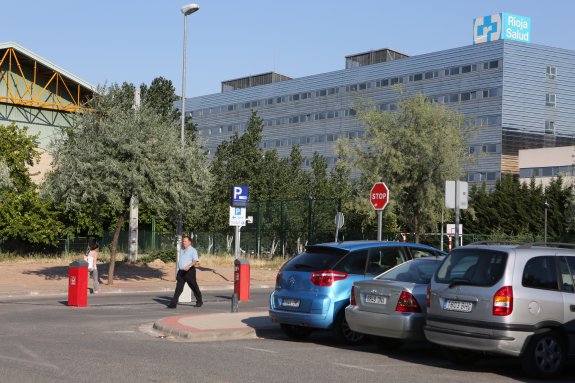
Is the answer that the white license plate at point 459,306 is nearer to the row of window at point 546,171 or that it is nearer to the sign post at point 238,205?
the sign post at point 238,205

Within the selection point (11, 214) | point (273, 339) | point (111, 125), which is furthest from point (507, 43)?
point (273, 339)

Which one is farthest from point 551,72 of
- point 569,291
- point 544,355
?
point 544,355

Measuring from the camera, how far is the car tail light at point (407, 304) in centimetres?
1208

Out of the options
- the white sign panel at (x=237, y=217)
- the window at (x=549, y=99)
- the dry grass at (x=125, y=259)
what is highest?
the window at (x=549, y=99)

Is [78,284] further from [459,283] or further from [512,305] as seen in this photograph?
[512,305]

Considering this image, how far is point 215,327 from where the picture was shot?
14844mm

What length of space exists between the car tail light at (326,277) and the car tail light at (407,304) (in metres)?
1.53

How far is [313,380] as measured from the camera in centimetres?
991

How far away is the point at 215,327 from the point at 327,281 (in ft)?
8.36

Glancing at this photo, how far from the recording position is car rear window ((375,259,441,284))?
12.9 metres

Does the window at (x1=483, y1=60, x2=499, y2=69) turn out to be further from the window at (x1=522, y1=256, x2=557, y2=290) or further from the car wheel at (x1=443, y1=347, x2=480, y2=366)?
the window at (x1=522, y1=256, x2=557, y2=290)

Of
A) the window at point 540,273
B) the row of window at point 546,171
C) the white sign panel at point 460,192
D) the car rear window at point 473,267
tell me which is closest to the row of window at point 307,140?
the row of window at point 546,171

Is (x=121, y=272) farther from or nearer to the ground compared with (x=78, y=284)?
nearer to the ground

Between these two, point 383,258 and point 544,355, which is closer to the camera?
point 544,355
